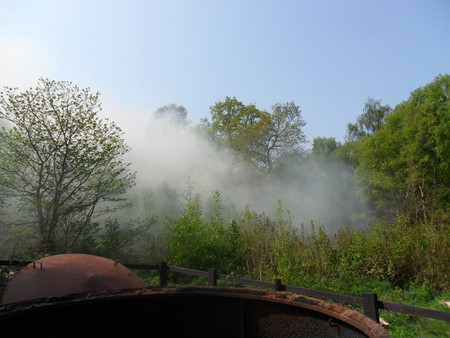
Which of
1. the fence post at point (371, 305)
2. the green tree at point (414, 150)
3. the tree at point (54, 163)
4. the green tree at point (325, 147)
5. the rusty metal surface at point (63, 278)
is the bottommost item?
the fence post at point (371, 305)

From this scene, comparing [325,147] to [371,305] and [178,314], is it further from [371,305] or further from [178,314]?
[178,314]

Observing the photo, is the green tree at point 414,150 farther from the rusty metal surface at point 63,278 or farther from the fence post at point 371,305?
the rusty metal surface at point 63,278

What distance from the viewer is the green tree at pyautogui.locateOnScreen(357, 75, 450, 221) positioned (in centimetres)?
1937

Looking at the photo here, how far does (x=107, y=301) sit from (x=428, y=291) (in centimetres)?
584

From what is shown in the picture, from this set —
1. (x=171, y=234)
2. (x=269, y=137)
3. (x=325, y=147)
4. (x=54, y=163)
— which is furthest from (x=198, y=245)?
(x=325, y=147)

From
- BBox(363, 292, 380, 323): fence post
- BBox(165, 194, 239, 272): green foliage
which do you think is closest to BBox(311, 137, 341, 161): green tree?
BBox(165, 194, 239, 272): green foliage

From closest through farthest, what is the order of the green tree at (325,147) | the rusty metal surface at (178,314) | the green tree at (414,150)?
the rusty metal surface at (178,314) → the green tree at (414,150) → the green tree at (325,147)

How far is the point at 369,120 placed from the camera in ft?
104

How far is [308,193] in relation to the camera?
22.1 metres

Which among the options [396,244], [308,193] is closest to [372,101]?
[308,193]

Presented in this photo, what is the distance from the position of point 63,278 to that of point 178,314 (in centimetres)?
123

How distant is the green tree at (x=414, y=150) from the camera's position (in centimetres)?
1937

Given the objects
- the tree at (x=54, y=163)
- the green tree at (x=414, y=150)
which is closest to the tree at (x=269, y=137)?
the green tree at (x=414, y=150)

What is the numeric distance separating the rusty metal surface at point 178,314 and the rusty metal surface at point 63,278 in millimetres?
792
